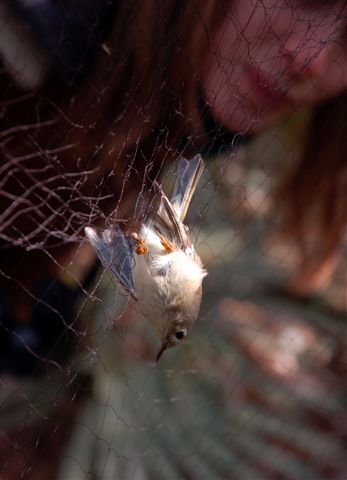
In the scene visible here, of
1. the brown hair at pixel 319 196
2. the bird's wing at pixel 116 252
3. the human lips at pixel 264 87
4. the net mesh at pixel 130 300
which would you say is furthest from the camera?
the brown hair at pixel 319 196

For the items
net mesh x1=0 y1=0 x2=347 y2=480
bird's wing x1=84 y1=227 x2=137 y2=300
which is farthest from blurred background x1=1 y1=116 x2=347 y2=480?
bird's wing x1=84 y1=227 x2=137 y2=300

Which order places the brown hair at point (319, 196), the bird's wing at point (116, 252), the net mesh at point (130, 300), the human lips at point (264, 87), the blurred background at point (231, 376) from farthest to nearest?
the brown hair at point (319, 196) → the blurred background at point (231, 376) → the human lips at point (264, 87) → the bird's wing at point (116, 252) → the net mesh at point (130, 300)

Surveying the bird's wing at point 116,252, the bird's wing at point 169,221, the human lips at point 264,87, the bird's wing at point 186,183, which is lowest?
the bird's wing at point 116,252

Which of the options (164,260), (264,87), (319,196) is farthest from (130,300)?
(319,196)

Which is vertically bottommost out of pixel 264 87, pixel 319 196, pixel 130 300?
pixel 130 300

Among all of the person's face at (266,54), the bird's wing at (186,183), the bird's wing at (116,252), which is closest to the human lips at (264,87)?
the person's face at (266,54)

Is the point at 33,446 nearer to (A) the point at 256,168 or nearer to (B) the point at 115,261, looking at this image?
(B) the point at 115,261

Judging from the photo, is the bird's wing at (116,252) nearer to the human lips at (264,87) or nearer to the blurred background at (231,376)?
the blurred background at (231,376)

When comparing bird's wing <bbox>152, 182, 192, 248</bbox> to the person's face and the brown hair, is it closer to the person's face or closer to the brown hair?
the person's face

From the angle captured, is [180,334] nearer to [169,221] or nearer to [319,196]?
[169,221]

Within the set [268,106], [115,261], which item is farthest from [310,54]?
[115,261]
